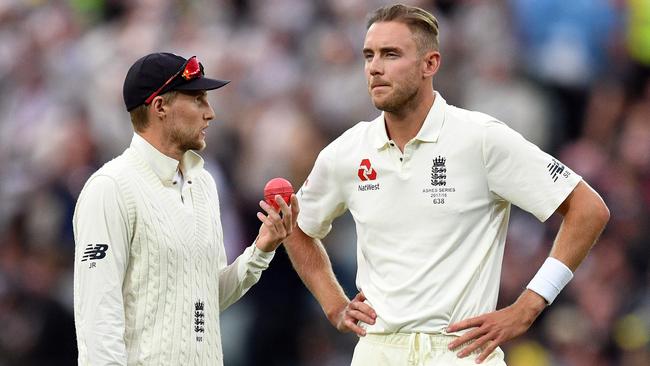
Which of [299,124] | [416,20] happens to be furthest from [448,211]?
[299,124]

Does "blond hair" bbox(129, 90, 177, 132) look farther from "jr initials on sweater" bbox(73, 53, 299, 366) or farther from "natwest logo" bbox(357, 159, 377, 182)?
"natwest logo" bbox(357, 159, 377, 182)

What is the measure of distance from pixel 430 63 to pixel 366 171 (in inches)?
22.3

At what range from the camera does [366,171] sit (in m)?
5.87

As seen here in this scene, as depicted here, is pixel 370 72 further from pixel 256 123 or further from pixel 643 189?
pixel 256 123

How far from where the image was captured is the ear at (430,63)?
5840 mm

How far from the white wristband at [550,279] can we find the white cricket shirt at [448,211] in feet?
0.60

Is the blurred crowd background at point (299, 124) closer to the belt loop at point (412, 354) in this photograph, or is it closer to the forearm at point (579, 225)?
the forearm at point (579, 225)

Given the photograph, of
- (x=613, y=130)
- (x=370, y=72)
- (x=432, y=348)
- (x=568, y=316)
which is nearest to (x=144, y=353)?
(x=432, y=348)

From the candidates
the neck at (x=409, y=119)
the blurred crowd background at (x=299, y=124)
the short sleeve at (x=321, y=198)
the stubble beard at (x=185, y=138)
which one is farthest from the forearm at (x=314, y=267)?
the blurred crowd background at (x=299, y=124)

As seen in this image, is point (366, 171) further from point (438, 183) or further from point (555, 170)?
point (555, 170)

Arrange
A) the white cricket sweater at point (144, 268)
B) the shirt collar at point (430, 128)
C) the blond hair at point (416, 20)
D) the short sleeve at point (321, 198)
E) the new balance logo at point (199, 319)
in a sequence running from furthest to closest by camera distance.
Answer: the short sleeve at point (321, 198) < the blond hair at point (416, 20) < the shirt collar at point (430, 128) < the new balance logo at point (199, 319) < the white cricket sweater at point (144, 268)

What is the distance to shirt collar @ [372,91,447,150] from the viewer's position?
573 centimetres

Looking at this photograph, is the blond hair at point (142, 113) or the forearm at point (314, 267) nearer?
the blond hair at point (142, 113)

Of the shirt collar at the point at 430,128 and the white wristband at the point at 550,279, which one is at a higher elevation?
the shirt collar at the point at 430,128
